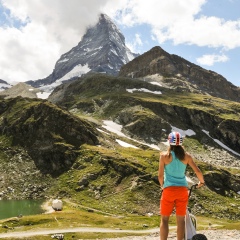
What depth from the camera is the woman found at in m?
14.6

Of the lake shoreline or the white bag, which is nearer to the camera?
the white bag

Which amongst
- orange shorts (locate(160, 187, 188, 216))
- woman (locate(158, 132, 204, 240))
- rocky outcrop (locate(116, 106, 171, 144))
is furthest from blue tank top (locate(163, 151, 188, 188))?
rocky outcrop (locate(116, 106, 171, 144))

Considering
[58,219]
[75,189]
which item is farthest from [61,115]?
[58,219]

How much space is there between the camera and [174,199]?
47.8 ft

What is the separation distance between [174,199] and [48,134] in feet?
402

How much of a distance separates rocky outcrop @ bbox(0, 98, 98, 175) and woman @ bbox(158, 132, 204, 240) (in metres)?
109

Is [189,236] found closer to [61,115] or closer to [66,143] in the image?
[66,143]

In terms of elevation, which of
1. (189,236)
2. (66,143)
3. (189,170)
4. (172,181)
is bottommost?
(189,236)

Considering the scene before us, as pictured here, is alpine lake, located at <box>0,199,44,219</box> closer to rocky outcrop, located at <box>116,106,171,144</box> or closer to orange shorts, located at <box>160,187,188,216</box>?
orange shorts, located at <box>160,187,188,216</box>

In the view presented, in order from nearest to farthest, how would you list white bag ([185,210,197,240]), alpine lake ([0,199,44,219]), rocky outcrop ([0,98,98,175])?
white bag ([185,210,197,240]) → alpine lake ([0,199,44,219]) → rocky outcrop ([0,98,98,175])

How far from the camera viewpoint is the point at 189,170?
12044 cm

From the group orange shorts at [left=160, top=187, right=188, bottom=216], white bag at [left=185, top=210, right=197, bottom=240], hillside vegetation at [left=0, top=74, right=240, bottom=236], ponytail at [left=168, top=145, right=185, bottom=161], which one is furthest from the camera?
hillside vegetation at [left=0, top=74, right=240, bottom=236]

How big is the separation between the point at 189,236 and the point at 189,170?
354 ft

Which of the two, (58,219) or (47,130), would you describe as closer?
(58,219)
